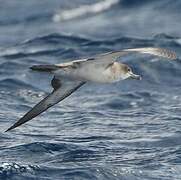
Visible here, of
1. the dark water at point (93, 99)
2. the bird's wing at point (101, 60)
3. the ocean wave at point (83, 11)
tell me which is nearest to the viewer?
the bird's wing at point (101, 60)

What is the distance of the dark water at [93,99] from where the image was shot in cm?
959

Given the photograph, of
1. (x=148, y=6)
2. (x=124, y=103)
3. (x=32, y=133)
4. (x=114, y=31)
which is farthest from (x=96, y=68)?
(x=148, y=6)

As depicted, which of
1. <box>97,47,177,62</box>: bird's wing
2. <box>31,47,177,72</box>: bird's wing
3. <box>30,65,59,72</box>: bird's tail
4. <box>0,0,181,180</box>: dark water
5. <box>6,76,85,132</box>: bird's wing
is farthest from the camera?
<box>6,76,85,132</box>: bird's wing

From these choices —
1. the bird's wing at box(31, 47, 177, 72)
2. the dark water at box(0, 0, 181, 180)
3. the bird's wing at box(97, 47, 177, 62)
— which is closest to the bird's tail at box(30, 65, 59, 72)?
the bird's wing at box(31, 47, 177, 72)

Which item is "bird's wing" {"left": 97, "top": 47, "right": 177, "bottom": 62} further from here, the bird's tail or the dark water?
the dark water

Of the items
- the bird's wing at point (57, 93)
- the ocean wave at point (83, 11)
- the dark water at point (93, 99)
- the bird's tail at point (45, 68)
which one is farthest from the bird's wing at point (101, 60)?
the ocean wave at point (83, 11)

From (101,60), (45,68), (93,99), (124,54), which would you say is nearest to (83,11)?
A: (93,99)

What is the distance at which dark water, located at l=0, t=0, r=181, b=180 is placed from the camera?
31.4ft

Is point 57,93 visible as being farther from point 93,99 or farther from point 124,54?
point 93,99

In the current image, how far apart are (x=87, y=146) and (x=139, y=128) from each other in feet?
4.17

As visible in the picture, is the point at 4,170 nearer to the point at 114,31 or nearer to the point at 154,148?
the point at 154,148

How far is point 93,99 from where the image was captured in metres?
13.1

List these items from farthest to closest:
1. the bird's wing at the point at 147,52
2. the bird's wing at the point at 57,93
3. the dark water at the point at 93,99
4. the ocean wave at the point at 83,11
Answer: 1. the ocean wave at the point at 83,11
2. the bird's wing at the point at 57,93
3. the dark water at the point at 93,99
4. the bird's wing at the point at 147,52

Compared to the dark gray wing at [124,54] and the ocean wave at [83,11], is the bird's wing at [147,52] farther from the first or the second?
the ocean wave at [83,11]
